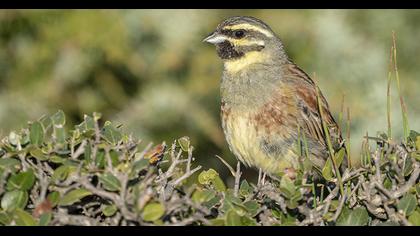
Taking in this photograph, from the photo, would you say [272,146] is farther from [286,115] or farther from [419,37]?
[419,37]

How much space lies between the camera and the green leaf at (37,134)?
8.81 ft

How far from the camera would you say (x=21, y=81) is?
21.9ft

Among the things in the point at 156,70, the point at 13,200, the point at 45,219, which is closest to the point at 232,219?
the point at 45,219

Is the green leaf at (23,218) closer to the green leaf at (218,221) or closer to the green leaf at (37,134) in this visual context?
the green leaf at (37,134)

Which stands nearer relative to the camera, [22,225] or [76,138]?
[22,225]

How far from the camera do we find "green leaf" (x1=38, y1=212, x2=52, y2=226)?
2.39m

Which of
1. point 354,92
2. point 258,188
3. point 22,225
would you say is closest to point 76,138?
point 22,225

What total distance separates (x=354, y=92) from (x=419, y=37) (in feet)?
3.16

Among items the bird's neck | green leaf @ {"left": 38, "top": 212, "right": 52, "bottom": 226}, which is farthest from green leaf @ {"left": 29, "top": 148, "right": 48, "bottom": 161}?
the bird's neck

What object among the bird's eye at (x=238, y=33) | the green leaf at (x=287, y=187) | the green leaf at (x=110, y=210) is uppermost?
the bird's eye at (x=238, y=33)

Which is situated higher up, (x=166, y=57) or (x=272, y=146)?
(x=166, y=57)

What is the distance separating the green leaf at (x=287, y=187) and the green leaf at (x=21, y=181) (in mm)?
749

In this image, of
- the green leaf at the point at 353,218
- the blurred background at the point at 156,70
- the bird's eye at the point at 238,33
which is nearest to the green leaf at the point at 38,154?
the green leaf at the point at 353,218

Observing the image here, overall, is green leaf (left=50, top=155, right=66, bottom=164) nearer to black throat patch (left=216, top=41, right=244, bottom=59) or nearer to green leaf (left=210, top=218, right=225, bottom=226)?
green leaf (left=210, top=218, right=225, bottom=226)
